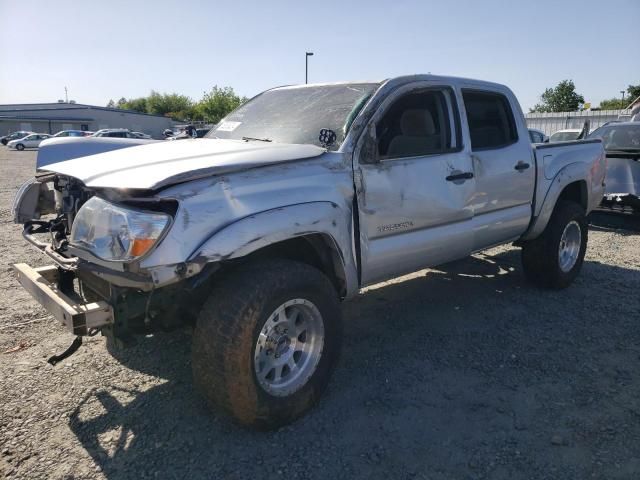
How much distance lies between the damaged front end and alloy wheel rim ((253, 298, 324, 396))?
490 millimetres

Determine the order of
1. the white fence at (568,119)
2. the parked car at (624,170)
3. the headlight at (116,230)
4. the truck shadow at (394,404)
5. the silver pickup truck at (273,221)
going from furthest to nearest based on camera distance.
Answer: the white fence at (568,119), the parked car at (624,170), the truck shadow at (394,404), the silver pickup truck at (273,221), the headlight at (116,230)

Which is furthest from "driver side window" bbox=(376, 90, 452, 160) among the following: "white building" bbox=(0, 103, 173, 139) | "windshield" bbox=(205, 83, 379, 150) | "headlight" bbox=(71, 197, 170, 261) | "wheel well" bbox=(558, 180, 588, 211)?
"white building" bbox=(0, 103, 173, 139)

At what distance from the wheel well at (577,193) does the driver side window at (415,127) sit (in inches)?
87.0

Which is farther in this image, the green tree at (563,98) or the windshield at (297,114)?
the green tree at (563,98)

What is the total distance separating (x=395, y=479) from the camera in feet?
8.37

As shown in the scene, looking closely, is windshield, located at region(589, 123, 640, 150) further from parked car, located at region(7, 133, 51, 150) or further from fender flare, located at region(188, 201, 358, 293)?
parked car, located at region(7, 133, 51, 150)

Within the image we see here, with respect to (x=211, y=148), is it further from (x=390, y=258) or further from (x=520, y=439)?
(x=520, y=439)

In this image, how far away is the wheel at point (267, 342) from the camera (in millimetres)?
2650

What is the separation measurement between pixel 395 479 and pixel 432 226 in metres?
1.90

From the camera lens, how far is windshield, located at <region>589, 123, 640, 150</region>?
30.0 feet

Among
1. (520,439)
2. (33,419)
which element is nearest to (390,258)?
(520,439)

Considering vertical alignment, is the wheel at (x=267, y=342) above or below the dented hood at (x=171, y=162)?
below

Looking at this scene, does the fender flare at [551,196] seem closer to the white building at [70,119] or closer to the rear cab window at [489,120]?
the rear cab window at [489,120]

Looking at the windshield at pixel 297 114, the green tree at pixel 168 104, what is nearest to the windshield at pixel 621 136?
the windshield at pixel 297 114
